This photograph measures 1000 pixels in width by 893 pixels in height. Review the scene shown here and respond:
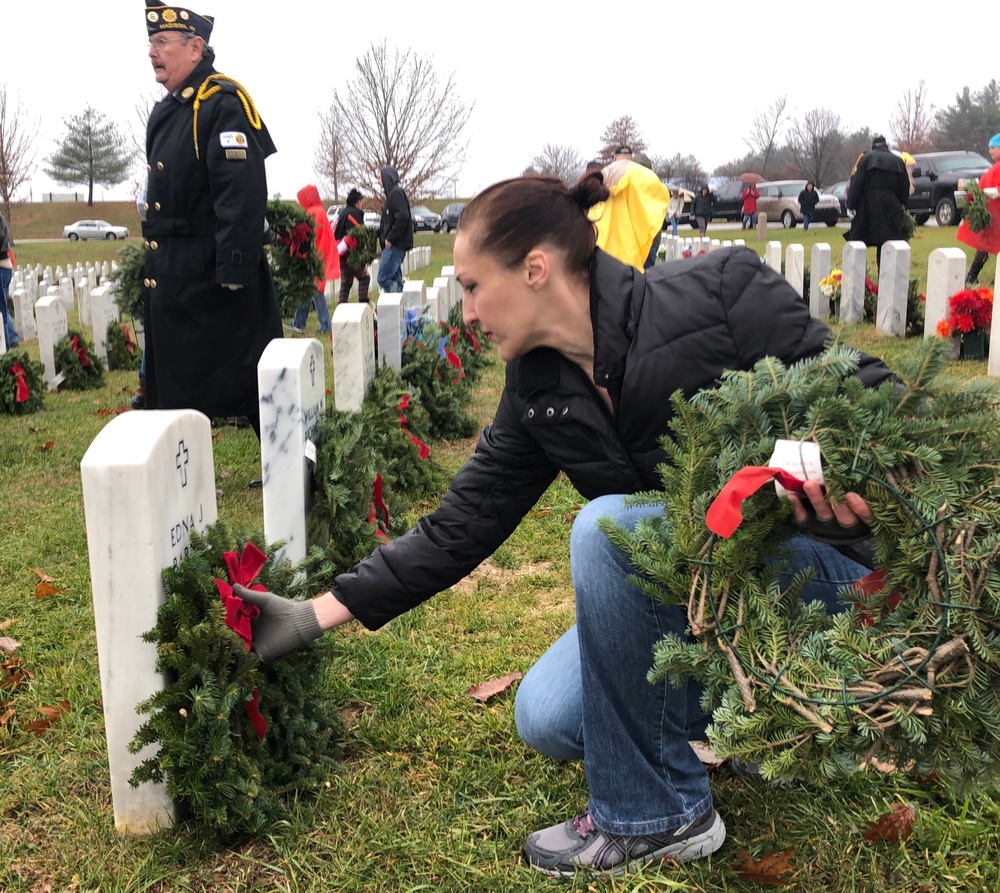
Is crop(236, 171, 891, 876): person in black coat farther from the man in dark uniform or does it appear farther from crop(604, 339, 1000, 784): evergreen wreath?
the man in dark uniform

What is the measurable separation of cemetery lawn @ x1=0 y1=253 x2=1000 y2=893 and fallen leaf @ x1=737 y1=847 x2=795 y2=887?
0.02 m

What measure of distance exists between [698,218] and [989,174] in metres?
20.7

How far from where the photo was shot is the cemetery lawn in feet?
7.39

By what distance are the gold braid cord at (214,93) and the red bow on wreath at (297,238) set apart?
2.46 metres

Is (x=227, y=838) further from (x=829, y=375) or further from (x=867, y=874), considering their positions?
(x=829, y=375)

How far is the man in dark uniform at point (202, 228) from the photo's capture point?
475 cm

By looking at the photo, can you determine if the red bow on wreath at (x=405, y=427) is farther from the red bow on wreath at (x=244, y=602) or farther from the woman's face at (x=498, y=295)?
the woman's face at (x=498, y=295)

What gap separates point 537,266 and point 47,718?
6.64 feet

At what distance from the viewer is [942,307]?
359 inches

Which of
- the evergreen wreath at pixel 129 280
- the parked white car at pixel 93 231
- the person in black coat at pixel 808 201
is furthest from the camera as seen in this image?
the parked white car at pixel 93 231

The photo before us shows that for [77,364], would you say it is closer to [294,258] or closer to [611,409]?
[294,258]

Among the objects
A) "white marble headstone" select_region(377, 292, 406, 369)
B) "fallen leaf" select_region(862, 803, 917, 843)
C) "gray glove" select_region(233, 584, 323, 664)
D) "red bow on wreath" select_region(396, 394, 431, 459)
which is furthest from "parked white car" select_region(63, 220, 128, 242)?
"fallen leaf" select_region(862, 803, 917, 843)

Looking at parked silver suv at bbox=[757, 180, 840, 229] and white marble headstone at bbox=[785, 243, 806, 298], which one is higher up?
parked silver suv at bbox=[757, 180, 840, 229]

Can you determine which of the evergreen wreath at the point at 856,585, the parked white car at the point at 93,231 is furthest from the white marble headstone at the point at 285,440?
the parked white car at the point at 93,231
